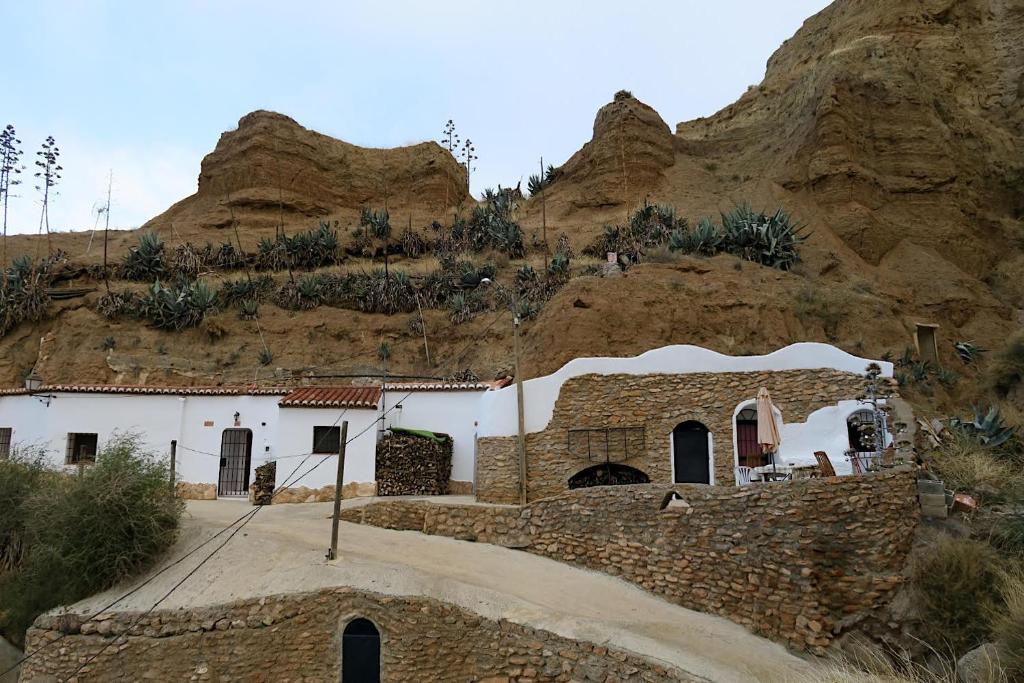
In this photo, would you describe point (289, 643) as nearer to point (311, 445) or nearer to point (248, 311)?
point (311, 445)

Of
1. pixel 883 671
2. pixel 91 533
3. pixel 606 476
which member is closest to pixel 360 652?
pixel 91 533

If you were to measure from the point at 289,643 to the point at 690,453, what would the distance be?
29.1ft

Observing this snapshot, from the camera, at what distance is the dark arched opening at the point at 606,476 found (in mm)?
15719

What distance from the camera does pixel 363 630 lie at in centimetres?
1141

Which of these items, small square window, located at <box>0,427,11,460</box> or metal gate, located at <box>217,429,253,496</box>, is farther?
small square window, located at <box>0,427,11,460</box>

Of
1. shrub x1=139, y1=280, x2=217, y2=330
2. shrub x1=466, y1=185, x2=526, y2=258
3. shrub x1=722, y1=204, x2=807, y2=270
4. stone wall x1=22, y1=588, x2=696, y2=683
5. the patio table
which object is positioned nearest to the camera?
stone wall x1=22, y1=588, x2=696, y2=683

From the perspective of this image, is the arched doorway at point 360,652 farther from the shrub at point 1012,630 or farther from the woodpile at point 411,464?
the shrub at point 1012,630

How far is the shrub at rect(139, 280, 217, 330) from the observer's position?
27625mm

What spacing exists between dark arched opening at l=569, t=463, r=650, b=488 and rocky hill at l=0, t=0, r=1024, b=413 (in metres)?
2.95

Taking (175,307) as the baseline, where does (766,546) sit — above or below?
below

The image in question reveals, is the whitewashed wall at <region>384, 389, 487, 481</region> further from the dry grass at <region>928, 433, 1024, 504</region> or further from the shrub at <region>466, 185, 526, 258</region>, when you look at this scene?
the shrub at <region>466, 185, 526, 258</region>

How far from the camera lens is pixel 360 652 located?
1134 centimetres

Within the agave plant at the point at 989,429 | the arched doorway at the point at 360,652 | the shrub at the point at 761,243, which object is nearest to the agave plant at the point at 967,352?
the shrub at the point at 761,243

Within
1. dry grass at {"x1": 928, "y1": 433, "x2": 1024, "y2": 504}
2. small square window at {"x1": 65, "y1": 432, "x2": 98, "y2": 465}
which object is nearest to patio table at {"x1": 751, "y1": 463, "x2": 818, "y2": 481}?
dry grass at {"x1": 928, "y1": 433, "x2": 1024, "y2": 504}
